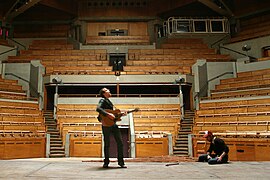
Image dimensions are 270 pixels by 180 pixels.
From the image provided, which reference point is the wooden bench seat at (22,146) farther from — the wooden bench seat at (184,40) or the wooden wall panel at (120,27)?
the wooden bench seat at (184,40)

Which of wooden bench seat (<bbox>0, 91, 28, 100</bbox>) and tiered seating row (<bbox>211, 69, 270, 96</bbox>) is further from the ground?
tiered seating row (<bbox>211, 69, 270, 96</bbox>)

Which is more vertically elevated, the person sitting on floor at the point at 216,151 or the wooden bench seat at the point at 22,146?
the person sitting on floor at the point at 216,151

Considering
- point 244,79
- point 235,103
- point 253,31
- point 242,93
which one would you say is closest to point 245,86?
point 242,93

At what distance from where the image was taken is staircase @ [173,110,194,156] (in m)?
9.12

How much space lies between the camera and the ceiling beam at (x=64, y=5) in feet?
51.5

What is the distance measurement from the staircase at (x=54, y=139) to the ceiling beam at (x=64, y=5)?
7909mm

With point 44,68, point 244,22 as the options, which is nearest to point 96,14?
point 44,68

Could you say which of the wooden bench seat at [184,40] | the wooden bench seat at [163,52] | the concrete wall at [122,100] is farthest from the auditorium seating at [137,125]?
the wooden bench seat at [184,40]

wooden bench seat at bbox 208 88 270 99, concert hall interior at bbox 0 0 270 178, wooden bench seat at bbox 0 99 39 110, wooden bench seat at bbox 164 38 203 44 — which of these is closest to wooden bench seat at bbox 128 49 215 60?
concert hall interior at bbox 0 0 270 178

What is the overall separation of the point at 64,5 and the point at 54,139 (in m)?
10.2

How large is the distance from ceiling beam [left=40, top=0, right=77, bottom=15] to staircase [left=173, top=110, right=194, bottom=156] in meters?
10.4

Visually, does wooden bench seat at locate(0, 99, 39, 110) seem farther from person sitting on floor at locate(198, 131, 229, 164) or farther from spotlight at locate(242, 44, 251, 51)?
spotlight at locate(242, 44, 251, 51)

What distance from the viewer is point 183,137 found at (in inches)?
385

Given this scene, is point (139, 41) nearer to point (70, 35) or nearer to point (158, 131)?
point (70, 35)
